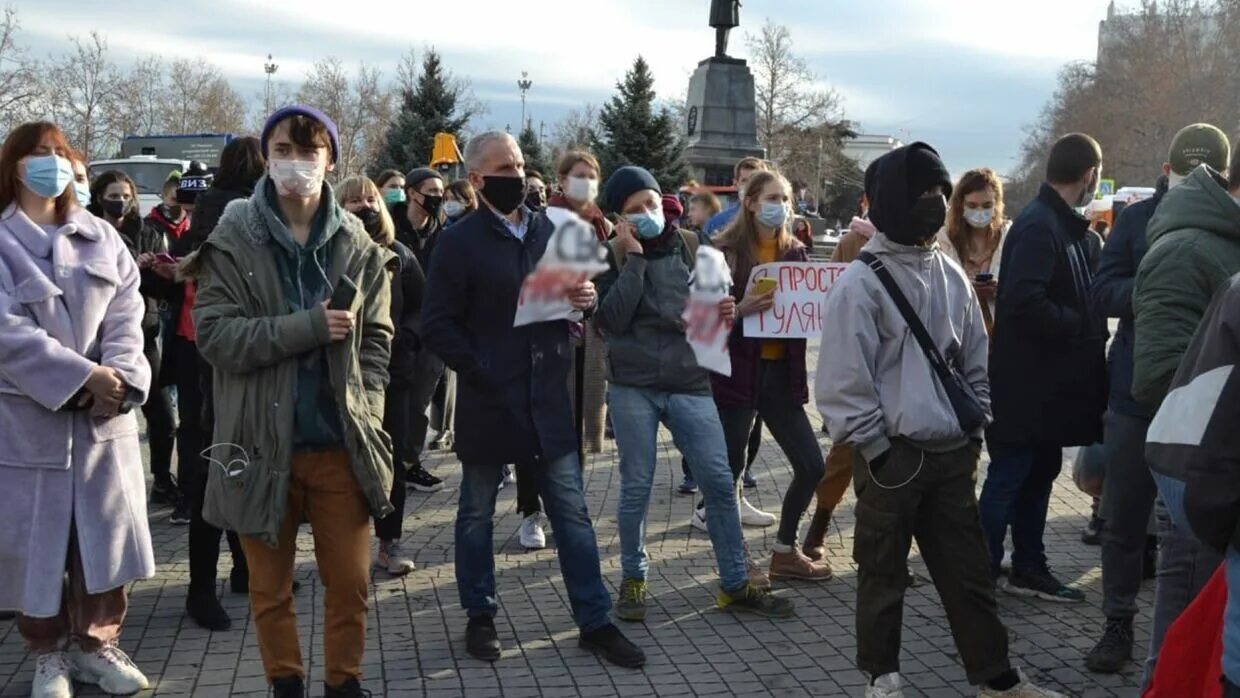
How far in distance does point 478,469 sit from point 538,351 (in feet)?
1.85

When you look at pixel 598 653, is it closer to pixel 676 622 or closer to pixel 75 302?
pixel 676 622

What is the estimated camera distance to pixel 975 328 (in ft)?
14.9

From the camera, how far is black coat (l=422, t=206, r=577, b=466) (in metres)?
4.96

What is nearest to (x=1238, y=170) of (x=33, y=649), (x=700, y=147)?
(x=33, y=649)

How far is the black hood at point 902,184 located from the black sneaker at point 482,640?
2.30 metres

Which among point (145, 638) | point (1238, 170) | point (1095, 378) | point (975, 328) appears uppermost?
point (1238, 170)

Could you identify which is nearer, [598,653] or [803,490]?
[598,653]

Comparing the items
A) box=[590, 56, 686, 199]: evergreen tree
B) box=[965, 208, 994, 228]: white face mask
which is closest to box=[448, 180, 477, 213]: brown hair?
box=[965, 208, 994, 228]: white face mask

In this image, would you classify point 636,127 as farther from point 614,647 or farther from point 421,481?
point 614,647

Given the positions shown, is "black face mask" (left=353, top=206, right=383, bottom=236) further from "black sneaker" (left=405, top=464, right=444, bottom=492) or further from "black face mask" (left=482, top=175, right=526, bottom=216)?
"black sneaker" (left=405, top=464, right=444, bottom=492)

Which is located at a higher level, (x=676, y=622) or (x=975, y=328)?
(x=975, y=328)

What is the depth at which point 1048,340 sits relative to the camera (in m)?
5.64

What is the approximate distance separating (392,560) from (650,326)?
194 centimetres

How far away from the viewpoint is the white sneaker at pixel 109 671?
4688mm
